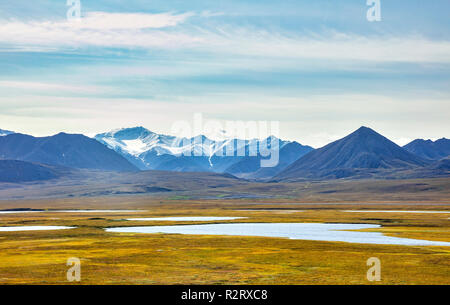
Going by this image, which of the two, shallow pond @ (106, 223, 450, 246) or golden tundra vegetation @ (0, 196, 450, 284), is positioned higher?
golden tundra vegetation @ (0, 196, 450, 284)

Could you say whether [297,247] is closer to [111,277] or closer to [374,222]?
[111,277]

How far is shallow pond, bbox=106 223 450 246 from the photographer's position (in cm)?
8256

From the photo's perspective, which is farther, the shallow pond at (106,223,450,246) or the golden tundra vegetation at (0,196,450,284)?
the shallow pond at (106,223,450,246)

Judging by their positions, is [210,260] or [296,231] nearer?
[210,260]

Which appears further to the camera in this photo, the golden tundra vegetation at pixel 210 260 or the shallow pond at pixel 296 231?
the shallow pond at pixel 296 231

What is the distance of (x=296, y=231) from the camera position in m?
101

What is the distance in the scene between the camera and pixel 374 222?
120 meters

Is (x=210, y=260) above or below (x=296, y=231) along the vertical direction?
above

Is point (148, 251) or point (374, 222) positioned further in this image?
point (374, 222)

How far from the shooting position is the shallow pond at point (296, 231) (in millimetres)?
82562

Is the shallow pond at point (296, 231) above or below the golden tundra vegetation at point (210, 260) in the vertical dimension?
below
